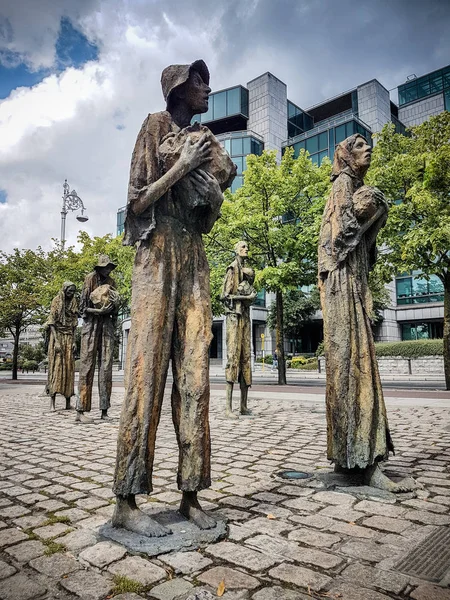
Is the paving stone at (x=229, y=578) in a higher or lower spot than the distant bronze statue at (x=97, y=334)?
lower

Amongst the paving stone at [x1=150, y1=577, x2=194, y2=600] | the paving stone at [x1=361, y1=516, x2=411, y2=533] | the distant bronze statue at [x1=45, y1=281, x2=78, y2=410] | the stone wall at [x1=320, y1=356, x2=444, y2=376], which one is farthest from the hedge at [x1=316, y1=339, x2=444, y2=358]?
the paving stone at [x1=150, y1=577, x2=194, y2=600]

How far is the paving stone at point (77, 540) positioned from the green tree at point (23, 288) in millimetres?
24738

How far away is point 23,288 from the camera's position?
2658 centimetres

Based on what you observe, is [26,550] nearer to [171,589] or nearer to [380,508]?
[171,589]

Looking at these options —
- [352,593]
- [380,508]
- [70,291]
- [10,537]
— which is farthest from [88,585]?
[70,291]

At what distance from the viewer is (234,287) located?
29.0ft

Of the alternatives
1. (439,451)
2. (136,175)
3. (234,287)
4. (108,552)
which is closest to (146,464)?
(108,552)

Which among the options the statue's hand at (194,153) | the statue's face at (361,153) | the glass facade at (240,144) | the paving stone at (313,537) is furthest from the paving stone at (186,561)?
the glass facade at (240,144)

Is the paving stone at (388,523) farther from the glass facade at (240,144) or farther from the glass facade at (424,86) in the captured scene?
the glass facade at (424,86)

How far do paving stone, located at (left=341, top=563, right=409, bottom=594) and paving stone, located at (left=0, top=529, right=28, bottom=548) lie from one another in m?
1.88

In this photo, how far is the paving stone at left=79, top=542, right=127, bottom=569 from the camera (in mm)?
2426

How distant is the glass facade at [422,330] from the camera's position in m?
39.1

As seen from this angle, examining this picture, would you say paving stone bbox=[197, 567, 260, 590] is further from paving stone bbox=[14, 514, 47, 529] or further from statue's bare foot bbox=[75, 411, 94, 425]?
statue's bare foot bbox=[75, 411, 94, 425]

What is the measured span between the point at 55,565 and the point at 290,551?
1.25 m
